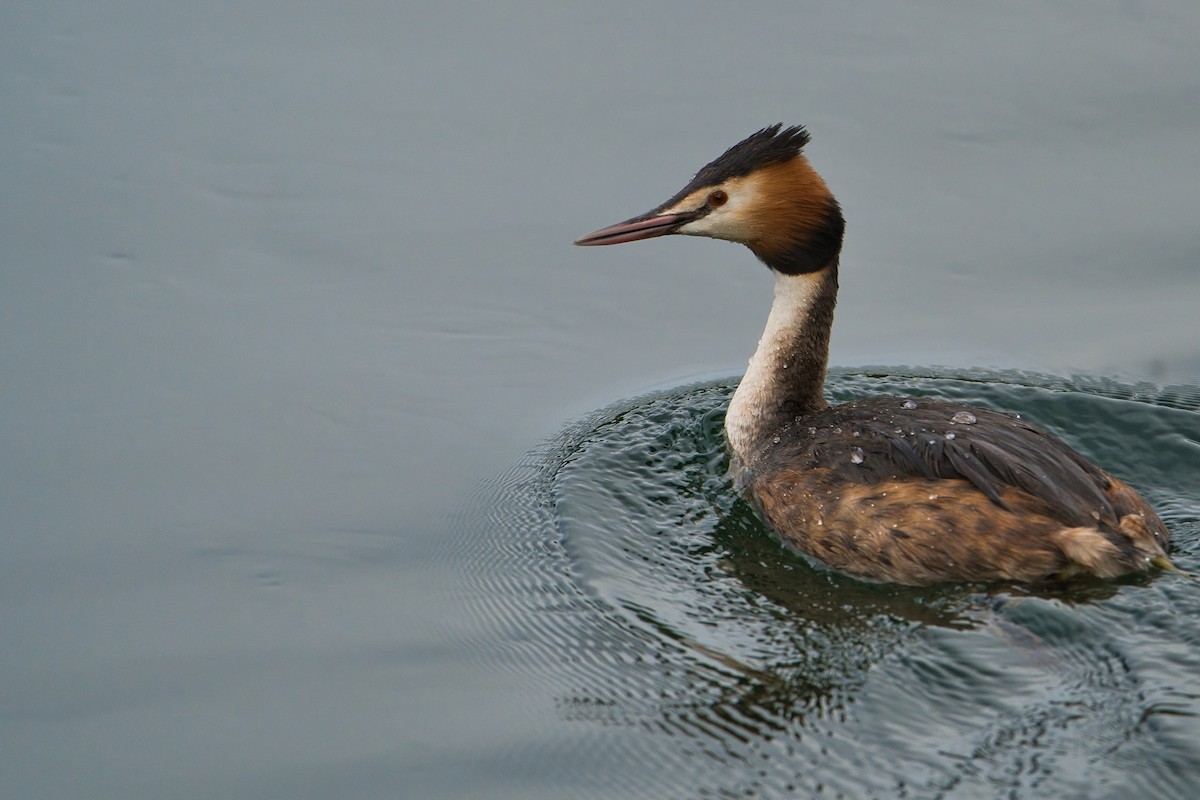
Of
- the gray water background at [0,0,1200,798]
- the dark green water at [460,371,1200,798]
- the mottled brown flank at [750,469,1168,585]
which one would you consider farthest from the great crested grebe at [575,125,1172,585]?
the gray water background at [0,0,1200,798]

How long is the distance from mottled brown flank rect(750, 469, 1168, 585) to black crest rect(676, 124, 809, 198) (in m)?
1.61

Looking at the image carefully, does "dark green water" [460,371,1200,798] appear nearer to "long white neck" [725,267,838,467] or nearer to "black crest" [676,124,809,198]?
"long white neck" [725,267,838,467]

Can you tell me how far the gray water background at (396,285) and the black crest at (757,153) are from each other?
1.36 metres

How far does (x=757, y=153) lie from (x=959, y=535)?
84.0 inches

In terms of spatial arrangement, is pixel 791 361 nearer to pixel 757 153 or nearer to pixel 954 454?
pixel 757 153

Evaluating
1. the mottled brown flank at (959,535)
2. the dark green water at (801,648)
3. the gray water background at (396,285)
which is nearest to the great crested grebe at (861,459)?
the mottled brown flank at (959,535)

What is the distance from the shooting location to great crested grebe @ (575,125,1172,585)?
611 centimetres

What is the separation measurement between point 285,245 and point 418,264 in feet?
2.54

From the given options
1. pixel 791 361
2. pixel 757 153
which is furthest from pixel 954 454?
pixel 757 153

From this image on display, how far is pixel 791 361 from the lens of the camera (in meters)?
7.46

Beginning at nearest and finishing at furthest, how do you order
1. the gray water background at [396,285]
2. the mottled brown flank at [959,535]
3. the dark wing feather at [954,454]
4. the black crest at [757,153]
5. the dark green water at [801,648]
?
the dark green water at [801,648] → the gray water background at [396,285] → the mottled brown flank at [959,535] → the dark wing feather at [954,454] → the black crest at [757,153]

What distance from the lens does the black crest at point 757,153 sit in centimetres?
721

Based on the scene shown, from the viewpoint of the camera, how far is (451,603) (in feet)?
20.6

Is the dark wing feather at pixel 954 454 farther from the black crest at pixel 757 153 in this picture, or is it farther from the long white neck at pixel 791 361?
the black crest at pixel 757 153
